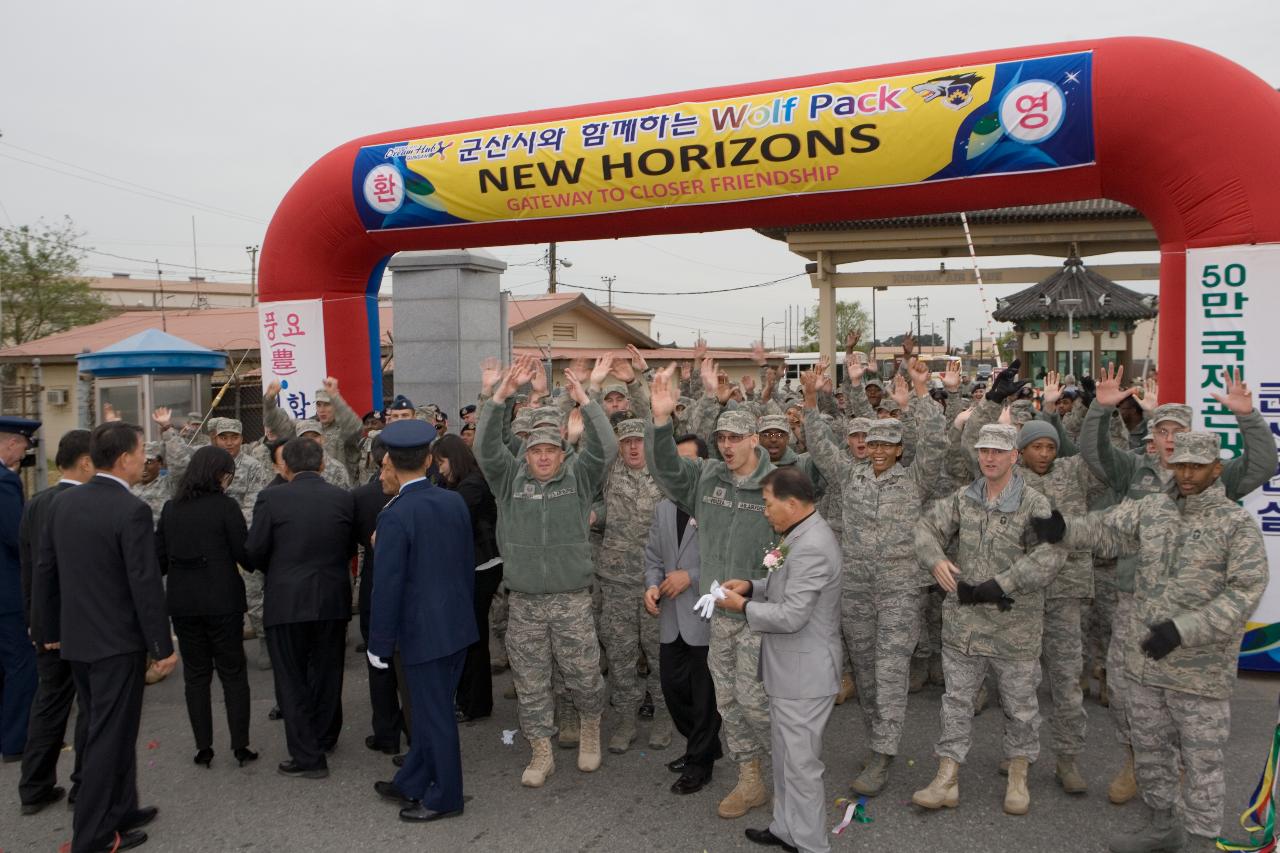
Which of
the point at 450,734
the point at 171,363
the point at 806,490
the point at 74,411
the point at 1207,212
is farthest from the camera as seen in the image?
the point at 74,411

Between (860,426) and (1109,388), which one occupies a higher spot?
(1109,388)

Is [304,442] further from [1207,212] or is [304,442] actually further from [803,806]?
[1207,212]

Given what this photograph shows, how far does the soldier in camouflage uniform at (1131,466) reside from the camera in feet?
15.1

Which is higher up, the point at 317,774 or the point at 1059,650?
the point at 1059,650

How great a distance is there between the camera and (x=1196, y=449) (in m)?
4.00

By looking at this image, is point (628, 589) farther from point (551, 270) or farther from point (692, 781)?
point (551, 270)

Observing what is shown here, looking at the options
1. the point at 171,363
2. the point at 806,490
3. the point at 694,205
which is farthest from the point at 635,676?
the point at 171,363

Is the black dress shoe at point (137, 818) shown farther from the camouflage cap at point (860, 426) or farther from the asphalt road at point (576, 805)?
the camouflage cap at point (860, 426)

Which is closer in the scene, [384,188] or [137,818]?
[137,818]

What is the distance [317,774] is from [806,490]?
3.31m

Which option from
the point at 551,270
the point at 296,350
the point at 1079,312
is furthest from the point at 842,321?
the point at 296,350

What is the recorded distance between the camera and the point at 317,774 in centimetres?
513

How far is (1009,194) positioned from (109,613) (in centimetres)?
710

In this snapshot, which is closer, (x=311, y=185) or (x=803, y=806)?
(x=803, y=806)
